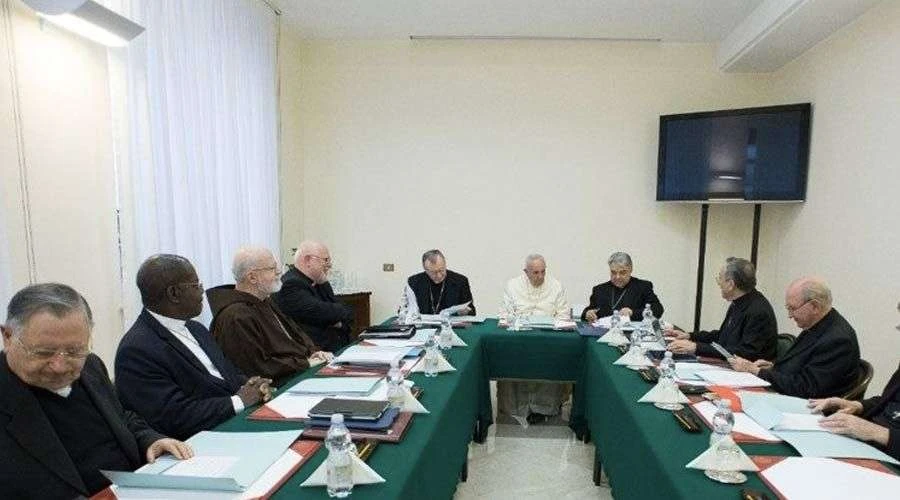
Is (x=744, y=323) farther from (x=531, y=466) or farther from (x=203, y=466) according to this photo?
(x=203, y=466)

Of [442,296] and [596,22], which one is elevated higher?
[596,22]

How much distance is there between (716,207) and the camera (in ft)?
16.8

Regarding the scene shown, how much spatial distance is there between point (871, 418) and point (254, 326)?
2.45 meters

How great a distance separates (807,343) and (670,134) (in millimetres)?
3060

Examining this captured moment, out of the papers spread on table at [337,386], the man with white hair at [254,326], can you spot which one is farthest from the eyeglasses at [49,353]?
the man with white hair at [254,326]

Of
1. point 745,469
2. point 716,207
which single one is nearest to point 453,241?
point 716,207

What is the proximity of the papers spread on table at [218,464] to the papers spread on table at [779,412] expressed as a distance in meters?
1.46

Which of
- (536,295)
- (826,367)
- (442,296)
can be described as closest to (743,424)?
(826,367)

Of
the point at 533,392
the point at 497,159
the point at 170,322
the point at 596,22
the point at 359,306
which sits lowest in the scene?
the point at 533,392

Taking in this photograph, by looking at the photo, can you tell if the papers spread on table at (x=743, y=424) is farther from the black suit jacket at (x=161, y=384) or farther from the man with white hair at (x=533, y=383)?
the man with white hair at (x=533, y=383)

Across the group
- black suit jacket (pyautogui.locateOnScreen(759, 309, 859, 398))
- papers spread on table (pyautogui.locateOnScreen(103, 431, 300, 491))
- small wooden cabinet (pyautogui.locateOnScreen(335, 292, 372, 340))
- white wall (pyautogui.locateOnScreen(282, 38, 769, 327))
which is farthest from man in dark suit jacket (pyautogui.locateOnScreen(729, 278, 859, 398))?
small wooden cabinet (pyautogui.locateOnScreen(335, 292, 372, 340))

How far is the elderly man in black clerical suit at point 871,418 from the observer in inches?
57.7

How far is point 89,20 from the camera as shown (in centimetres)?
222

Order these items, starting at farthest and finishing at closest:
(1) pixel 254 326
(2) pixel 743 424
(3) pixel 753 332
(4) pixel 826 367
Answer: (3) pixel 753 332 < (1) pixel 254 326 < (4) pixel 826 367 < (2) pixel 743 424
